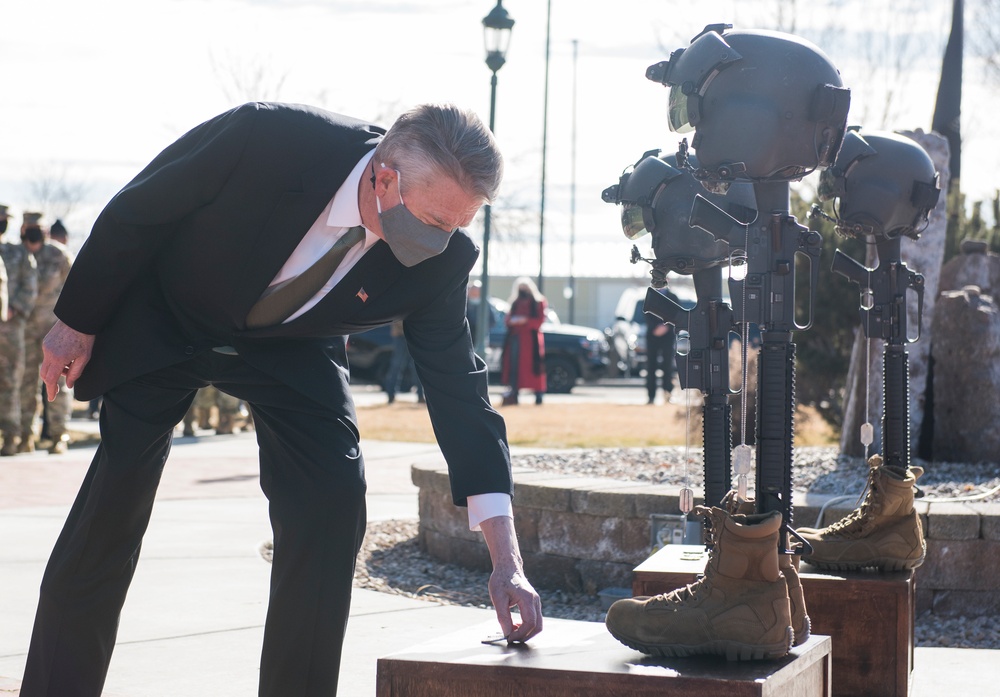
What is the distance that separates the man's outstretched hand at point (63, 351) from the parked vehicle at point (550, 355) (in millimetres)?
18537

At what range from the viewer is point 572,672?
8.13 feet

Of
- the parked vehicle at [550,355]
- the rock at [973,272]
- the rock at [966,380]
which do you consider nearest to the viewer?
the rock at [966,380]

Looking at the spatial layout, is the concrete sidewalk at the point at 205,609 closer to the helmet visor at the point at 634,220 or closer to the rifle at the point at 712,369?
the rifle at the point at 712,369

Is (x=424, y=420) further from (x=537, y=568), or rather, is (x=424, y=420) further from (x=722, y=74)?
A: (x=722, y=74)

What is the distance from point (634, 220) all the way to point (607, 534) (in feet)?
6.73

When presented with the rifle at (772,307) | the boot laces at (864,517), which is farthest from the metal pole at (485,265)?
the rifle at (772,307)

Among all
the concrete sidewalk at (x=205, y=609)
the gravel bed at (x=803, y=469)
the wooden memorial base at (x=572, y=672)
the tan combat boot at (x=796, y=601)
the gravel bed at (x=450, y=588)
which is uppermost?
the tan combat boot at (x=796, y=601)

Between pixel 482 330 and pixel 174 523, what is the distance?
10578mm

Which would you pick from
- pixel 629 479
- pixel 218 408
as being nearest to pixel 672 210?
pixel 629 479

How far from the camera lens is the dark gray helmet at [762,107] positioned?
2.94 m

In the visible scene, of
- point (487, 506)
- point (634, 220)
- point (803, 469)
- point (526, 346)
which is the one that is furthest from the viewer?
point (526, 346)

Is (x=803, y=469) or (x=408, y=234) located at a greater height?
(x=408, y=234)

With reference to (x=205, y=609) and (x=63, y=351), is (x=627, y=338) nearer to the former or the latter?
(x=205, y=609)

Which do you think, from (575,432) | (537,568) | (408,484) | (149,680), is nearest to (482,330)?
(575,432)
